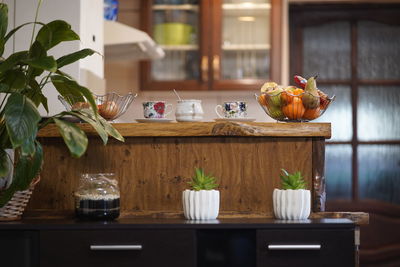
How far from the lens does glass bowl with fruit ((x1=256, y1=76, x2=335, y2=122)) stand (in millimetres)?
2334

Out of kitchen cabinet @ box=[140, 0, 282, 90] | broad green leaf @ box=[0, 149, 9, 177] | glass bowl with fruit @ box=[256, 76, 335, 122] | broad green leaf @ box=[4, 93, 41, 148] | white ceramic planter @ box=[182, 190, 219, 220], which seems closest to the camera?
broad green leaf @ box=[4, 93, 41, 148]

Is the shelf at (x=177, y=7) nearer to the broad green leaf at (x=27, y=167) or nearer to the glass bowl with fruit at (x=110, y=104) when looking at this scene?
the glass bowl with fruit at (x=110, y=104)

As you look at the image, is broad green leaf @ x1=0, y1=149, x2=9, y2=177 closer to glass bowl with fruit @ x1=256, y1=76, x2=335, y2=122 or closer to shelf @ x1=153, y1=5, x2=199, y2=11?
glass bowl with fruit @ x1=256, y1=76, x2=335, y2=122

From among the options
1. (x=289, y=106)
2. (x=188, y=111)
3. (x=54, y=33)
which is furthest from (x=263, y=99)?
A: (x=54, y=33)

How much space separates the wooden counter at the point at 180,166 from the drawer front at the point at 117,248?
321 millimetres

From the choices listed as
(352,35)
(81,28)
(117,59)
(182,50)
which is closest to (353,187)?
(352,35)

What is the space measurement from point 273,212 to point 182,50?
2.30 metres

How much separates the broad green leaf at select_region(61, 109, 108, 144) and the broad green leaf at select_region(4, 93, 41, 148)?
166 millimetres

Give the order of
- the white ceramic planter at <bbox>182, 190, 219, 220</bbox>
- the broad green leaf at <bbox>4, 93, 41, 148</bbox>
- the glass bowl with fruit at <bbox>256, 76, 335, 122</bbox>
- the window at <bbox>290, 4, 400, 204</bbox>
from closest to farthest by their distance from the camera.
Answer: the broad green leaf at <bbox>4, 93, 41, 148</bbox> < the white ceramic planter at <bbox>182, 190, 219, 220</bbox> < the glass bowl with fruit at <bbox>256, 76, 335, 122</bbox> < the window at <bbox>290, 4, 400, 204</bbox>

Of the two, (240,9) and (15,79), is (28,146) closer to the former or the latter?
(15,79)

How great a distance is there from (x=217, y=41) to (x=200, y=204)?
91.9 inches

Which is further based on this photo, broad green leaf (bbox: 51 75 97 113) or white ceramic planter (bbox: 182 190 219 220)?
white ceramic planter (bbox: 182 190 219 220)

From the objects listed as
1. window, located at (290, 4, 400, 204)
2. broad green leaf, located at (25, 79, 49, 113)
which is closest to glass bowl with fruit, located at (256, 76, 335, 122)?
broad green leaf, located at (25, 79, 49, 113)

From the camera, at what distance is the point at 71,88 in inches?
87.4
